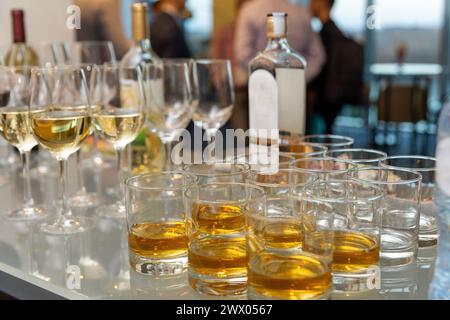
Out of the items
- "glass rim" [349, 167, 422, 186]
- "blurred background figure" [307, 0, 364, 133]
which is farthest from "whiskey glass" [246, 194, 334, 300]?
"blurred background figure" [307, 0, 364, 133]

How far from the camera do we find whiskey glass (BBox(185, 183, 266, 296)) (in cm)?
66

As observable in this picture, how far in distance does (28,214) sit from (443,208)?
2.22 feet

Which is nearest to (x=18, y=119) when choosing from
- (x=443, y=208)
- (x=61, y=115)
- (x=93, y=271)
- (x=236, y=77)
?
(x=61, y=115)

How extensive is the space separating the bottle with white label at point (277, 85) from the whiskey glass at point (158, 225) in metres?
0.24

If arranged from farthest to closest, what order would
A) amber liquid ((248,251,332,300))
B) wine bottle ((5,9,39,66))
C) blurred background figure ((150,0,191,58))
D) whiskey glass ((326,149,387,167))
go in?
blurred background figure ((150,0,191,58)) → wine bottle ((5,9,39,66)) → whiskey glass ((326,149,387,167)) → amber liquid ((248,251,332,300))

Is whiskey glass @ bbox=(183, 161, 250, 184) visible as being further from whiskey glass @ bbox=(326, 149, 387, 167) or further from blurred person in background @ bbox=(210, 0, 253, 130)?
blurred person in background @ bbox=(210, 0, 253, 130)

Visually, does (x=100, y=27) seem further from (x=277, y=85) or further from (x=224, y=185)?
(x=224, y=185)

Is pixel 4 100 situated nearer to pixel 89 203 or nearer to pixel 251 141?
pixel 89 203

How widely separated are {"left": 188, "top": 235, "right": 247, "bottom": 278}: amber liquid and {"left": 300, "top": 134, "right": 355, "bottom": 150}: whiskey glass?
0.33 metres

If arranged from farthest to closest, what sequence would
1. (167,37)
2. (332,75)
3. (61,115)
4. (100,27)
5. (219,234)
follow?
(332,75)
(167,37)
(100,27)
(61,115)
(219,234)

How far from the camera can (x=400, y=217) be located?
0.75 m

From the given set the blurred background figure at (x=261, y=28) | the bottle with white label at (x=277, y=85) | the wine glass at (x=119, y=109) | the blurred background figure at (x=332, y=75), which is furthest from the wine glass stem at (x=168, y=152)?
the blurred background figure at (x=332, y=75)

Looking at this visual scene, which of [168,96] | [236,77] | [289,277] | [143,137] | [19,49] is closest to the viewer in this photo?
[289,277]

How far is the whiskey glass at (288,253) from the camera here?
1.98 ft
